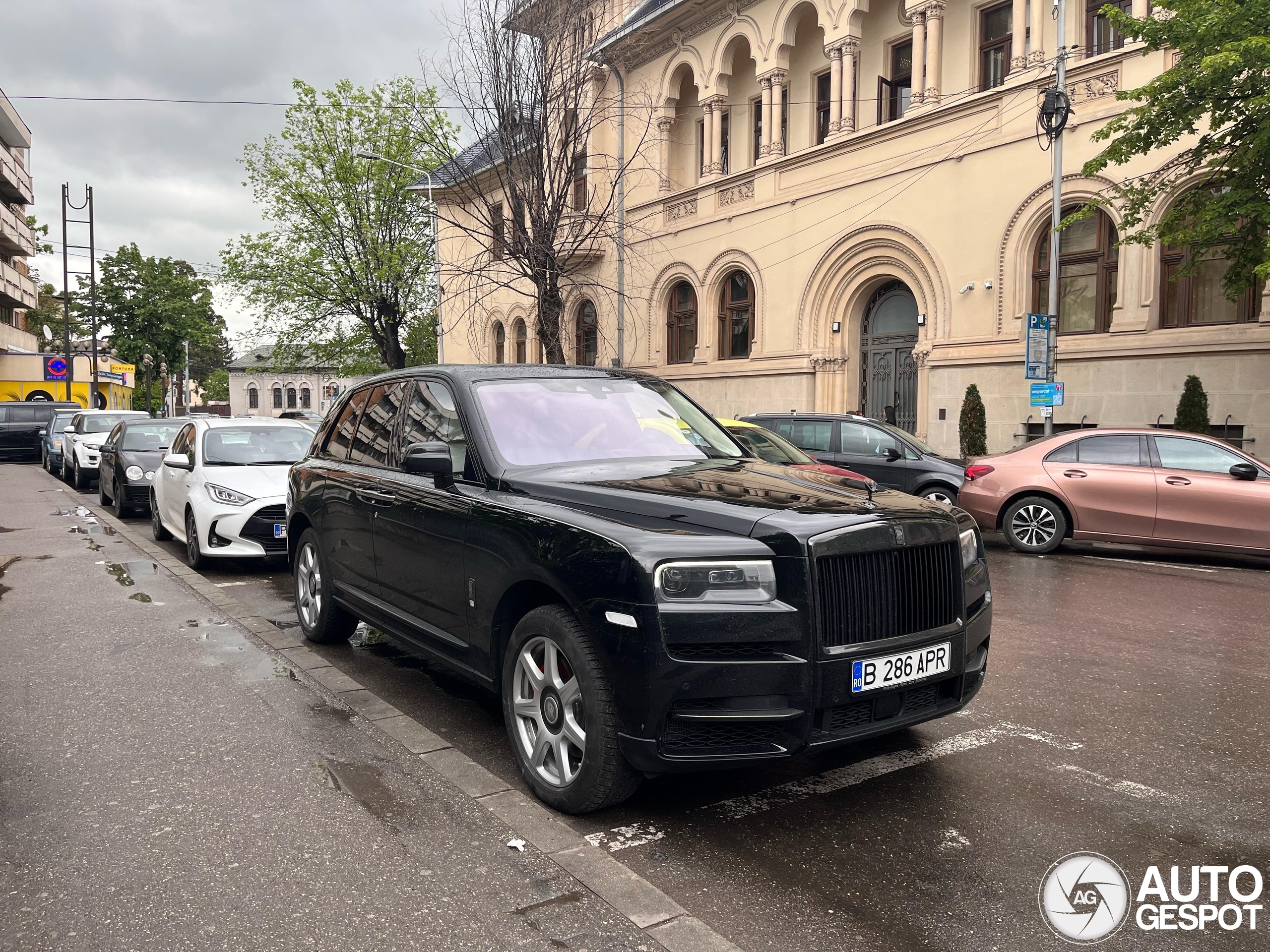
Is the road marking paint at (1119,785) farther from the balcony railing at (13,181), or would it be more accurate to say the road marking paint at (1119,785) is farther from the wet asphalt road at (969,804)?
the balcony railing at (13,181)

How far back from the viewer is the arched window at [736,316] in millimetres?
26109

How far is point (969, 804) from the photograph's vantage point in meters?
3.89

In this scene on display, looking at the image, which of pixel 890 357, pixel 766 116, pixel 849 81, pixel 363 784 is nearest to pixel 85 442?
pixel 766 116

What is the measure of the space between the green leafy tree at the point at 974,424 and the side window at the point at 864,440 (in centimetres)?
614

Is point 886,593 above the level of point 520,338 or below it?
below

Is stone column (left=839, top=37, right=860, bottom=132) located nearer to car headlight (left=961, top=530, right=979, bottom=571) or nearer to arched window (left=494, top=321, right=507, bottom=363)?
arched window (left=494, top=321, right=507, bottom=363)

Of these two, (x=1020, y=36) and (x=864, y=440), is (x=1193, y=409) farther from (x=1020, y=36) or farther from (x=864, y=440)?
(x=1020, y=36)

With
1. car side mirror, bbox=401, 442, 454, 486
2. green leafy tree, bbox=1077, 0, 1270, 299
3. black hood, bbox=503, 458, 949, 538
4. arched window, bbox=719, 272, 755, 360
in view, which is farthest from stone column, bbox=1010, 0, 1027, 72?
car side mirror, bbox=401, 442, 454, 486

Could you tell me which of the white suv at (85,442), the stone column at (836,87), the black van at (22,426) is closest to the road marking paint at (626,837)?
the white suv at (85,442)

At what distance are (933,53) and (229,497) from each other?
17.5 metres

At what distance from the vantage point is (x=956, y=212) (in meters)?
20.2

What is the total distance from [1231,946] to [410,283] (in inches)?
1434

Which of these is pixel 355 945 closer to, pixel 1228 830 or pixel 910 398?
pixel 1228 830

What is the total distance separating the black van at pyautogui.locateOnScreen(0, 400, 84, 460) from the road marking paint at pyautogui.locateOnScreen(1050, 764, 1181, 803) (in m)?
36.0
